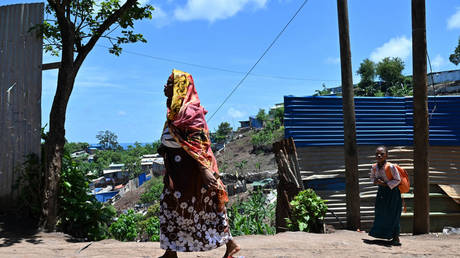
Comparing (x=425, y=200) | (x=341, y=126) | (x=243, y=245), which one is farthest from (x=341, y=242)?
(x=341, y=126)

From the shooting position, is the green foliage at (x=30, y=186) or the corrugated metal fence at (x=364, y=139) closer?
the green foliage at (x=30, y=186)

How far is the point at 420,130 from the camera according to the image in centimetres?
642

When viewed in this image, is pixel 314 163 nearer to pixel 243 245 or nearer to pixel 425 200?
pixel 425 200

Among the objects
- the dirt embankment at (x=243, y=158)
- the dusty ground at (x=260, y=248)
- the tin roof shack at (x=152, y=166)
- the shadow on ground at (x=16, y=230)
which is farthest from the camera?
the tin roof shack at (x=152, y=166)

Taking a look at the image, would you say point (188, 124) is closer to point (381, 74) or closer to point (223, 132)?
point (381, 74)

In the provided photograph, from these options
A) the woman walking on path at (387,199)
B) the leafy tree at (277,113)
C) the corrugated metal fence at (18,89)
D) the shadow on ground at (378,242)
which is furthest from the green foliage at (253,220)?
the leafy tree at (277,113)

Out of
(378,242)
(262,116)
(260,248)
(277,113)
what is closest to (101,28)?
(260,248)

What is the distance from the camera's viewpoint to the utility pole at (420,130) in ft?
21.1

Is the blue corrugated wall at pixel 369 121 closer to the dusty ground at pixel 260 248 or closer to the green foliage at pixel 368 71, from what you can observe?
the dusty ground at pixel 260 248

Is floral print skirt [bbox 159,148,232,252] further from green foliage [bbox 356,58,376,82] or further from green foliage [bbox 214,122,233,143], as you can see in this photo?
green foliage [bbox 214,122,233,143]

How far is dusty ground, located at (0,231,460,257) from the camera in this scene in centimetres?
429

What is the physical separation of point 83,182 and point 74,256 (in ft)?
5.84

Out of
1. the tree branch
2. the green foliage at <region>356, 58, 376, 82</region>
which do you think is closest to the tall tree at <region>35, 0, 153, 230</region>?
the tree branch

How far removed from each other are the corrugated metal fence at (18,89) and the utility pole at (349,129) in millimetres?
4887
